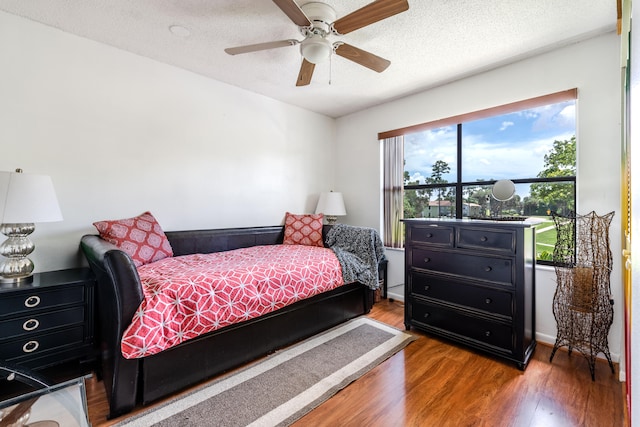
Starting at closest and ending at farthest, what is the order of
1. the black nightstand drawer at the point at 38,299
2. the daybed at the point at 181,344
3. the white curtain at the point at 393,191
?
the daybed at the point at 181,344 < the black nightstand drawer at the point at 38,299 < the white curtain at the point at 393,191

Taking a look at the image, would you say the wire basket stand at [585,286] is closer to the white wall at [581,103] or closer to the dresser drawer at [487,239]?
the white wall at [581,103]

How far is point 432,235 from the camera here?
96.4 inches

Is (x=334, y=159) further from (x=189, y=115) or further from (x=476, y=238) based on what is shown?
(x=476, y=238)

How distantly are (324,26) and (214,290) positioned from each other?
1904mm

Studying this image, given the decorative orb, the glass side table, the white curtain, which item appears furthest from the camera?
the white curtain

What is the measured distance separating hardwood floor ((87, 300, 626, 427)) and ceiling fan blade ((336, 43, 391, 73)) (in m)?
2.19

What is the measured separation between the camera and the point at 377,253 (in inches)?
122

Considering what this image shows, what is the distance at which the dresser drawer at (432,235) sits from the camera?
92.5 inches

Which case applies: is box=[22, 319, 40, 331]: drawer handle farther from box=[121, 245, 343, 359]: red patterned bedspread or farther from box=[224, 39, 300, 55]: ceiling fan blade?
box=[224, 39, 300, 55]: ceiling fan blade

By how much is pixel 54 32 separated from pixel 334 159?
319 cm

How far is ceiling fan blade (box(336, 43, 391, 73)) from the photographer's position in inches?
77.0

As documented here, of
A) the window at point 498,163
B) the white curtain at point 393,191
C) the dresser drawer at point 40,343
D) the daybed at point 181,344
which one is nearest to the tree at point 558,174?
the window at point 498,163

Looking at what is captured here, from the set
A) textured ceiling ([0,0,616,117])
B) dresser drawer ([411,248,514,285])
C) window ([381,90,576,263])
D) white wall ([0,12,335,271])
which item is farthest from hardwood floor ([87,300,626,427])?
textured ceiling ([0,0,616,117])

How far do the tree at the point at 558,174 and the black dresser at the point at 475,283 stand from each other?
55 centimetres
